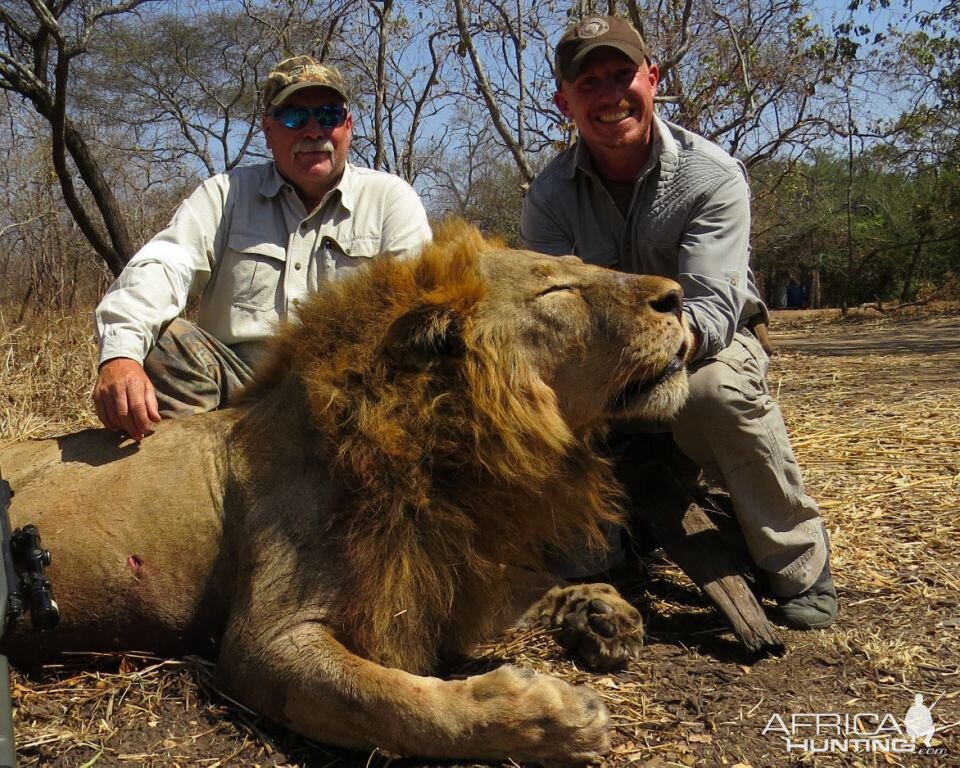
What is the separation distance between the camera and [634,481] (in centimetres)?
350

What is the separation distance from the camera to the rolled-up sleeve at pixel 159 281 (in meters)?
3.01

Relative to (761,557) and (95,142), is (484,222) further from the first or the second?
(761,557)

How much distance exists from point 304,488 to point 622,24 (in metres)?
2.28

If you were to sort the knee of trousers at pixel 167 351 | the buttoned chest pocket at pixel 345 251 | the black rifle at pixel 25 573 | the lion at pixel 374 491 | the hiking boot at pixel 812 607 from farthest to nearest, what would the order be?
the buttoned chest pocket at pixel 345 251 → the knee of trousers at pixel 167 351 → the hiking boot at pixel 812 607 → the lion at pixel 374 491 → the black rifle at pixel 25 573

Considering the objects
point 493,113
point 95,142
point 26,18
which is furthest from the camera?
point 95,142

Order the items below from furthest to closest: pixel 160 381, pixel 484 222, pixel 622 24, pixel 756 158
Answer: pixel 484 222
pixel 756 158
pixel 622 24
pixel 160 381

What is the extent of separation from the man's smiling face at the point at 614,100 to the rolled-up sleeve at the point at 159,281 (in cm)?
159

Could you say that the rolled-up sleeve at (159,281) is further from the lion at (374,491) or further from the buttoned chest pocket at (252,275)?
the lion at (374,491)

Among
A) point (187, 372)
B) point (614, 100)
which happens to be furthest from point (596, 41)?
point (187, 372)

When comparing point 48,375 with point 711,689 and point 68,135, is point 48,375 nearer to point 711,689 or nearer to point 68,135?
point 68,135

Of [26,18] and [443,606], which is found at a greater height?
[26,18]

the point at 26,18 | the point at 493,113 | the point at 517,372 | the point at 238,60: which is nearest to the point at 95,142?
the point at 238,60

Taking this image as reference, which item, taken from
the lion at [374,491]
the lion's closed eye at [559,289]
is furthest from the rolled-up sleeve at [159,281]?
the lion's closed eye at [559,289]

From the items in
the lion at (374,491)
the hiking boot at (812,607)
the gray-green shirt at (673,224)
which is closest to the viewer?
the lion at (374,491)
